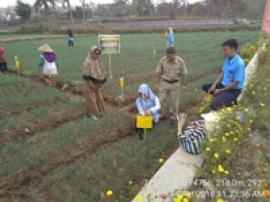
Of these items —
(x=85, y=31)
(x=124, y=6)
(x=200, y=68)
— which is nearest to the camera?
(x=200, y=68)

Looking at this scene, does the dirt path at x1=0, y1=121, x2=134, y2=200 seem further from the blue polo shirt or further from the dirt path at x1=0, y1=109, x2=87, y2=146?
the blue polo shirt

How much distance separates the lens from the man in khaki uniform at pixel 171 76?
742 centimetres

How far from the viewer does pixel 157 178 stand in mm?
4742

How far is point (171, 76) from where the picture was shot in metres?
7.48

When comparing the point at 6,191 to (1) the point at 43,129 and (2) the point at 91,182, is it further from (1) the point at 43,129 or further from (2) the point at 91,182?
(1) the point at 43,129

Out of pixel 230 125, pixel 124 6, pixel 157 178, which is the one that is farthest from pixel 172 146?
pixel 124 6

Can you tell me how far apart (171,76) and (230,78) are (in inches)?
52.9

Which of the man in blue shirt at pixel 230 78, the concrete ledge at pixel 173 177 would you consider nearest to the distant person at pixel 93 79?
the man in blue shirt at pixel 230 78

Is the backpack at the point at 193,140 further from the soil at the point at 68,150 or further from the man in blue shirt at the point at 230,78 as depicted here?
the man in blue shirt at the point at 230,78

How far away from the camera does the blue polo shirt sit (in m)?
6.37

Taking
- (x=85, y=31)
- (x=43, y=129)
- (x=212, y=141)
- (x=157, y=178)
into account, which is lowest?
(x=85, y=31)

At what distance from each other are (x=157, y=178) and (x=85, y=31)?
43.7m

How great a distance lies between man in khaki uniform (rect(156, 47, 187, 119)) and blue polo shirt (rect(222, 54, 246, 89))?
107 cm

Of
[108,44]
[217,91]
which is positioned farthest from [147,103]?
[108,44]
